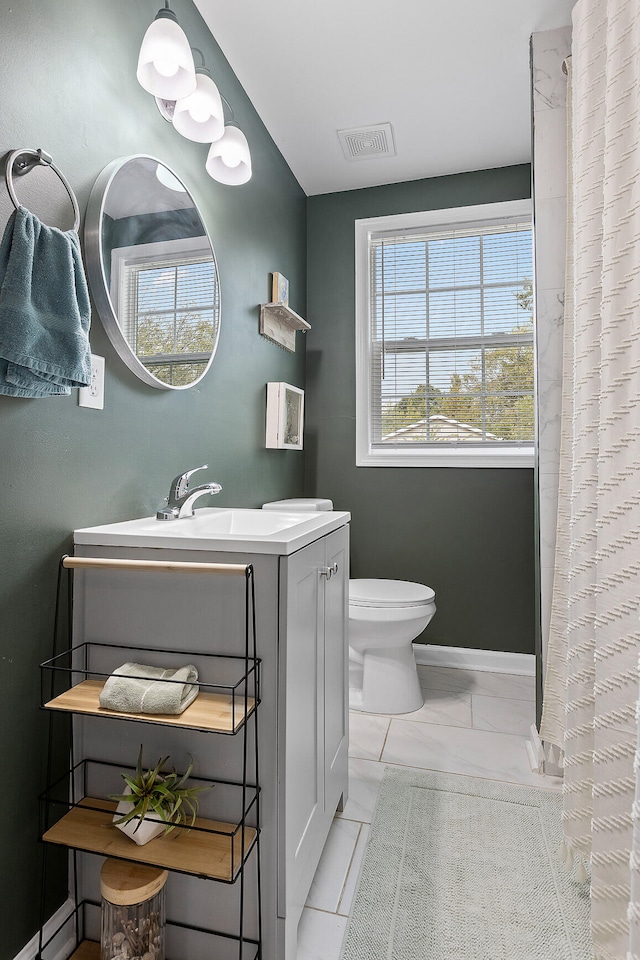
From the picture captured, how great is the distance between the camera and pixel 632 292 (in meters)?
1.08

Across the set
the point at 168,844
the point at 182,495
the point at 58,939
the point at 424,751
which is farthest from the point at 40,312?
the point at 424,751

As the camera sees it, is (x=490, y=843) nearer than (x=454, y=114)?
Yes

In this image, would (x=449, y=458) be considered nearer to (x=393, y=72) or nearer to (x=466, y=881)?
(x=393, y=72)

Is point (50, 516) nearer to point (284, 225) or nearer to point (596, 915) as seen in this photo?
point (596, 915)

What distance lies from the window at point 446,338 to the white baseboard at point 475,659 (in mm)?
936

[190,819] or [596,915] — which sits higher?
[190,819]

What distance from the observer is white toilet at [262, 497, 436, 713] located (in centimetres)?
217

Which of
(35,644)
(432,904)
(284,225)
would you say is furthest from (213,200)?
(432,904)

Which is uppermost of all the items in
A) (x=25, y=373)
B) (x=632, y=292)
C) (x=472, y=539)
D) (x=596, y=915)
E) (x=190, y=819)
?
(x=632, y=292)

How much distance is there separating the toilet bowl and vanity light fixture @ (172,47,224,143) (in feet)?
5.43

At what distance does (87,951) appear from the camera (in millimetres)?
1095

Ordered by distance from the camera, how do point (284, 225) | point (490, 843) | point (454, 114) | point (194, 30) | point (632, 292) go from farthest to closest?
point (284, 225), point (454, 114), point (194, 30), point (490, 843), point (632, 292)

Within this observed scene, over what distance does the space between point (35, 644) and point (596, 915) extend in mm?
1201

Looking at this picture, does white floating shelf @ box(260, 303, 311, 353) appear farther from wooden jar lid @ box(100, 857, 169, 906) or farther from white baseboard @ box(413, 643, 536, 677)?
wooden jar lid @ box(100, 857, 169, 906)
